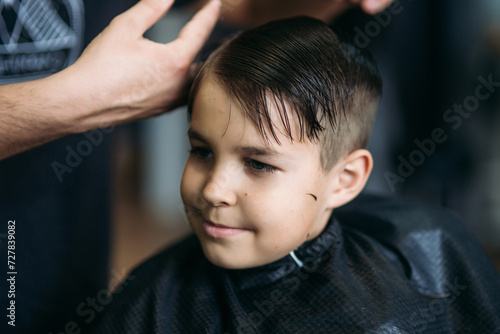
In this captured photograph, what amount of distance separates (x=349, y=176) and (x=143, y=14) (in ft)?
2.05

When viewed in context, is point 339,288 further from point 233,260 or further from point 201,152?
point 201,152

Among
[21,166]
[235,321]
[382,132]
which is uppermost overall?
[21,166]

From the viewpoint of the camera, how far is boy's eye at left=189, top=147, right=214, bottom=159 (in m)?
0.98

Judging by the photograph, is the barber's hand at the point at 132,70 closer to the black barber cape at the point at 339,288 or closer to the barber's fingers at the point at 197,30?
the barber's fingers at the point at 197,30

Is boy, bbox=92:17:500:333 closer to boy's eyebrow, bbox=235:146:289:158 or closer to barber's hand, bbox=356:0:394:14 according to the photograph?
boy's eyebrow, bbox=235:146:289:158

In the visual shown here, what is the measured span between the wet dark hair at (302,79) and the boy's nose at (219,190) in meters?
0.12

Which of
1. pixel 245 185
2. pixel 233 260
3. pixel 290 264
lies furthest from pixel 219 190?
pixel 290 264

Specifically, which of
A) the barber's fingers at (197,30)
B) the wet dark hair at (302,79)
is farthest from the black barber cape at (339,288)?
the barber's fingers at (197,30)

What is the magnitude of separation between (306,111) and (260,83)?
11cm

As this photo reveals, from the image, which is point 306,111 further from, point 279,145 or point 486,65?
point 486,65

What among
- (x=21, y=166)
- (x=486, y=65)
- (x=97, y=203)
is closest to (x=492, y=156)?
(x=486, y=65)

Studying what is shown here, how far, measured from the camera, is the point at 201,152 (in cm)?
99

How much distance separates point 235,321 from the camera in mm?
965

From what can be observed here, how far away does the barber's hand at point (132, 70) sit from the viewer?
964 millimetres
